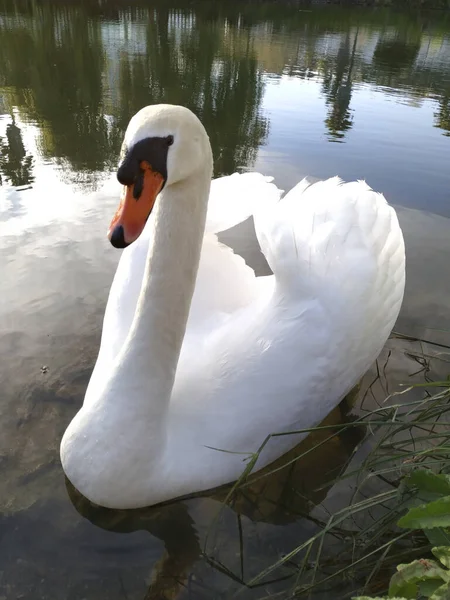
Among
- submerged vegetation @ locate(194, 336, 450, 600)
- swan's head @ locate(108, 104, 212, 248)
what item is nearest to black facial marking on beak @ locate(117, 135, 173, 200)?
swan's head @ locate(108, 104, 212, 248)

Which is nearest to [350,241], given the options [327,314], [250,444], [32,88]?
[327,314]

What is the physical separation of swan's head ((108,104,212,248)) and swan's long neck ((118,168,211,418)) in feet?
0.82

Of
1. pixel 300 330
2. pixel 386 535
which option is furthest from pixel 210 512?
pixel 300 330

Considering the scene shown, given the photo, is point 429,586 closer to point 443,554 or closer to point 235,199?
point 443,554

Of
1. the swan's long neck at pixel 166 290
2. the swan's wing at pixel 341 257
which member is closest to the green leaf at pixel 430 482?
the swan's wing at pixel 341 257

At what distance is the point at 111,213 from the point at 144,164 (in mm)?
4201

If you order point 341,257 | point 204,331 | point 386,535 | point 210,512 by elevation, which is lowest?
point 210,512

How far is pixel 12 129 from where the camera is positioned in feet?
28.5

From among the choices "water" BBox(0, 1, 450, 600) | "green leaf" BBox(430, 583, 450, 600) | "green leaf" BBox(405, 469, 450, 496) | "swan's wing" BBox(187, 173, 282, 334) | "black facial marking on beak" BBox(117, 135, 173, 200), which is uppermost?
"black facial marking on beak" BBox(117, 135, 173, 200)

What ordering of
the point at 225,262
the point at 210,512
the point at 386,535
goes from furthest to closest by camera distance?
the point at 225,262, the point at 210,512, the point at 386,535

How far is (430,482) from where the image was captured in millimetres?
1968

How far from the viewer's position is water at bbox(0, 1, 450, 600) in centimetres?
268

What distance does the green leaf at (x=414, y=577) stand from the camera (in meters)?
1.59

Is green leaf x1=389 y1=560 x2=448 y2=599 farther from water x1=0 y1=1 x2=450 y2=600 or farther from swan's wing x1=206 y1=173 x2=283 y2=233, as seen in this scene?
swan's wing x1=206 y1=173 x2=283 y2=233
